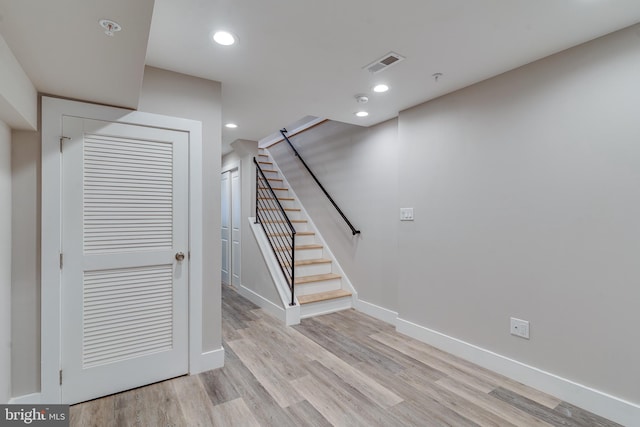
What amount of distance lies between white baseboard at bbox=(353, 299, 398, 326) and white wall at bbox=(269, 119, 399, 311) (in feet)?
0.19

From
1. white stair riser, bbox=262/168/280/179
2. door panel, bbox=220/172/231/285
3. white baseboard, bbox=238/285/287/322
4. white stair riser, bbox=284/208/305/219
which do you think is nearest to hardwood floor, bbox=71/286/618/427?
white baseboard, bbox=238/285/287/322

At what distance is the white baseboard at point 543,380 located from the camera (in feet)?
5.88

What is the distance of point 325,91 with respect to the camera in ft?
8.74

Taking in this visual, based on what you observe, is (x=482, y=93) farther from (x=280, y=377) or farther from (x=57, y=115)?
(x=57, y=115)

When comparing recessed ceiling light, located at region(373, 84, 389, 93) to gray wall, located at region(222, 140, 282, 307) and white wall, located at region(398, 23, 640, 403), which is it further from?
gray wall, located at region(222, 140, 282, 307)

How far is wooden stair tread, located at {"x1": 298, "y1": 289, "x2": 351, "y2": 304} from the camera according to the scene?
11.8 feet

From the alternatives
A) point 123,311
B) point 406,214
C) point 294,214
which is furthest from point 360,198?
point 123,311

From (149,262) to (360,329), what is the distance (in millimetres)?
2174

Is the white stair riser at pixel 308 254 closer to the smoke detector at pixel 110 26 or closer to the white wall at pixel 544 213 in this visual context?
the white wall at pixel 544 213

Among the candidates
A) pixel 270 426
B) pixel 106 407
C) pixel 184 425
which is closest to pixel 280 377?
pixel 270 426

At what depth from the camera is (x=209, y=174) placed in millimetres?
2424

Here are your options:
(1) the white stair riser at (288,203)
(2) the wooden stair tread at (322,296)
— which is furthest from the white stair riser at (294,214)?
(2) the wooden stair tread at (322,296)

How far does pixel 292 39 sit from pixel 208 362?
2434mm

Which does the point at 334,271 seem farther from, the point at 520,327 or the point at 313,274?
the point at 520,327
